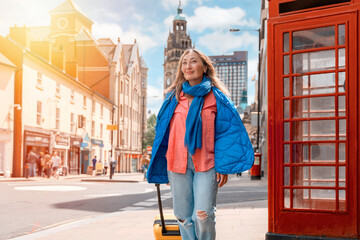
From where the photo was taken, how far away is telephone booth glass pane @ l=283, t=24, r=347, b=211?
484 centimetres

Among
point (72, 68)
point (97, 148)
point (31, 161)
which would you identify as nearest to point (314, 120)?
point (31, 161)

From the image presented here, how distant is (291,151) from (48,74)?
29135 millimetres

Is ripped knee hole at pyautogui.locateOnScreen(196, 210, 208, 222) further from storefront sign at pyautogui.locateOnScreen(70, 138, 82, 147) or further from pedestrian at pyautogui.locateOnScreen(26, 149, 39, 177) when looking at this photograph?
storefront sign at pyautogui.locateOnScreen(70, 138, 82, 147)

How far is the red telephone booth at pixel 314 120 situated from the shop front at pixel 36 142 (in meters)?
25.1

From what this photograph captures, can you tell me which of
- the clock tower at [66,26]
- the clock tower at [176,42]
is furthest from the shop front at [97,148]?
the clock tower at [176,42]

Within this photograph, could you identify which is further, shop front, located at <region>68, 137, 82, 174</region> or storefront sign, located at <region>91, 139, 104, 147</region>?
storefront sign, located at <region>91, 139, 104, 147</region>

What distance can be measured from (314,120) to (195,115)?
1.97m

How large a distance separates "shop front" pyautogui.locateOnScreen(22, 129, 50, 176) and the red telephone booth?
82.2 feet

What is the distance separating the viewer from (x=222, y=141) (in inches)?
138

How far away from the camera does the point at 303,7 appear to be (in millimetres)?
5199

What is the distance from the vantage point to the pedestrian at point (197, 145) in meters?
3.46

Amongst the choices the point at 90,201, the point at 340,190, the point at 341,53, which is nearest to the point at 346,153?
the point at 340,190

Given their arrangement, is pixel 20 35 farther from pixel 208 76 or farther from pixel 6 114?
pixel 208 76

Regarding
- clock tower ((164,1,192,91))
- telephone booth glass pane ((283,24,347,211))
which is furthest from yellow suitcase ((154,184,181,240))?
clock tower ((164,1,192,91))
